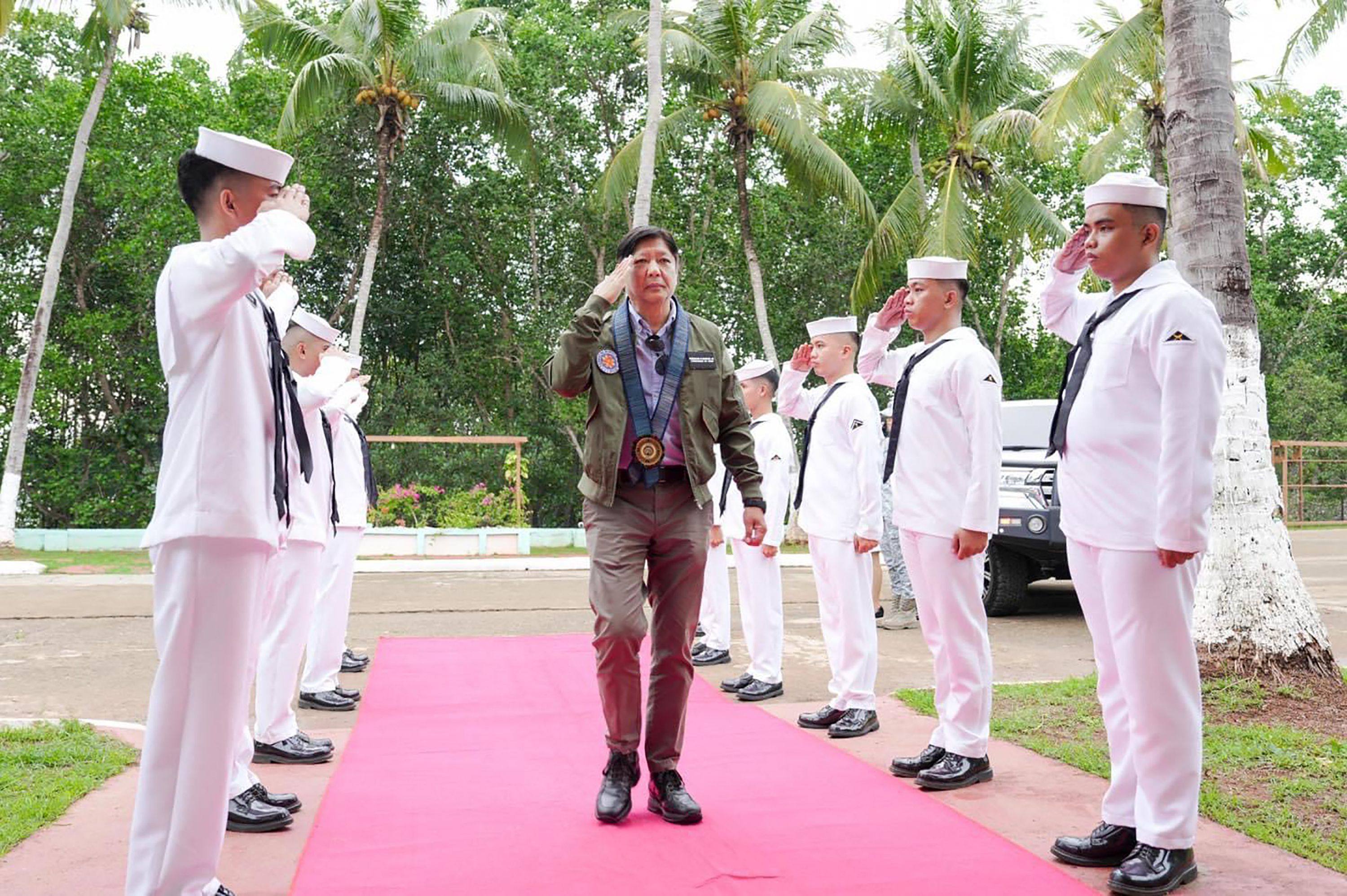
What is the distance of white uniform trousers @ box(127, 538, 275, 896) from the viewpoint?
3127 millimetres

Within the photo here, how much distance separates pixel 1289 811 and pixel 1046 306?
2.14 metres

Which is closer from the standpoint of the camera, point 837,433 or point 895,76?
point 837,433

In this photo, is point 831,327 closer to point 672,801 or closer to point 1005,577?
point 672,801

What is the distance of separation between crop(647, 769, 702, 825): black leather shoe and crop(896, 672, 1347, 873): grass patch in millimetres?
1921

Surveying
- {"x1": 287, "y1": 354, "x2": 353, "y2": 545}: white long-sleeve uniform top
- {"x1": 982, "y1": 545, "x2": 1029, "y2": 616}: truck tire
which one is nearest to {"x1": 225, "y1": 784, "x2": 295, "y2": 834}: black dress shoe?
→ {"x1": 287, "y1": 354, "x2": 353, "y2": 545}: white long-sleeve uniform top

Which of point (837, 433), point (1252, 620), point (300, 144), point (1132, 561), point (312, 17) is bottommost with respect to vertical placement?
point (1252, 620)

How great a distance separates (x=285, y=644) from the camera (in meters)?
5.22

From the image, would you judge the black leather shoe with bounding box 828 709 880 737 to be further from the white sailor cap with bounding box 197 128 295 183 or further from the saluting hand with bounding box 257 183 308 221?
the white sailor cap with bounding box 197 128 295 183

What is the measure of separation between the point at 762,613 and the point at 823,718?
46.9 inches

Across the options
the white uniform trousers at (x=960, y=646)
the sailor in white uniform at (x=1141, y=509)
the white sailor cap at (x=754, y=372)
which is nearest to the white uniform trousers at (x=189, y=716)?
the sailor in white uniform at (x=1141, y=509)

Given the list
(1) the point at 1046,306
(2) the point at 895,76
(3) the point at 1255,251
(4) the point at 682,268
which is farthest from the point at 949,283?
(3) the point at 1255,251

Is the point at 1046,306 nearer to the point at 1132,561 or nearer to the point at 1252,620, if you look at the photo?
the point at 1132,561

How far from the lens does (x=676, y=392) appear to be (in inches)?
174

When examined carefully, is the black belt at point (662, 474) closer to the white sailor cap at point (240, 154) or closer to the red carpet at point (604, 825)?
the red carpet at point (604, 825)
